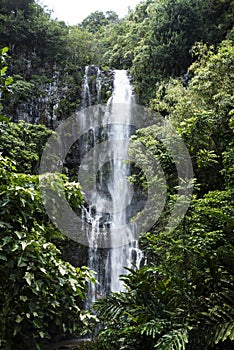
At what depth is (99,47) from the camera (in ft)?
58.5

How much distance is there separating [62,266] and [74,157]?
35.8 ft

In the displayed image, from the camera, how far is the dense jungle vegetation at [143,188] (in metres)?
2.43

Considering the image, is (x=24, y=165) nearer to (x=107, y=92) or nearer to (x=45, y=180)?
(x=107, y=92)

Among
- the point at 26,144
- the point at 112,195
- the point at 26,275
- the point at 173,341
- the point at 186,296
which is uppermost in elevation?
the point at 26,144

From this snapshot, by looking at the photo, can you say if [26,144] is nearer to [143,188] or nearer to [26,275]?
[143,188]

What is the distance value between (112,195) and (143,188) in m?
3.87

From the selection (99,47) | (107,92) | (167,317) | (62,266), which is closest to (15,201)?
(62,266)

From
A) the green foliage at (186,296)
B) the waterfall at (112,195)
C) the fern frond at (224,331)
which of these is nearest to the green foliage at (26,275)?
the green foliage at (186,296)

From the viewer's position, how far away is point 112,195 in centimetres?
1234

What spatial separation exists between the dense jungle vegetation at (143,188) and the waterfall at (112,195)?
0.75 meters

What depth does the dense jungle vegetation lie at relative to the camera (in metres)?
2.43

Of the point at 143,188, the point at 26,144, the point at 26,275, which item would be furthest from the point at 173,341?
the point at 26,144

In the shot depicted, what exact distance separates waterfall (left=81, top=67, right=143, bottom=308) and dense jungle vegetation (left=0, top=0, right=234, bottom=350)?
75cm

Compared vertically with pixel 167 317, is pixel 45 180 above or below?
above
